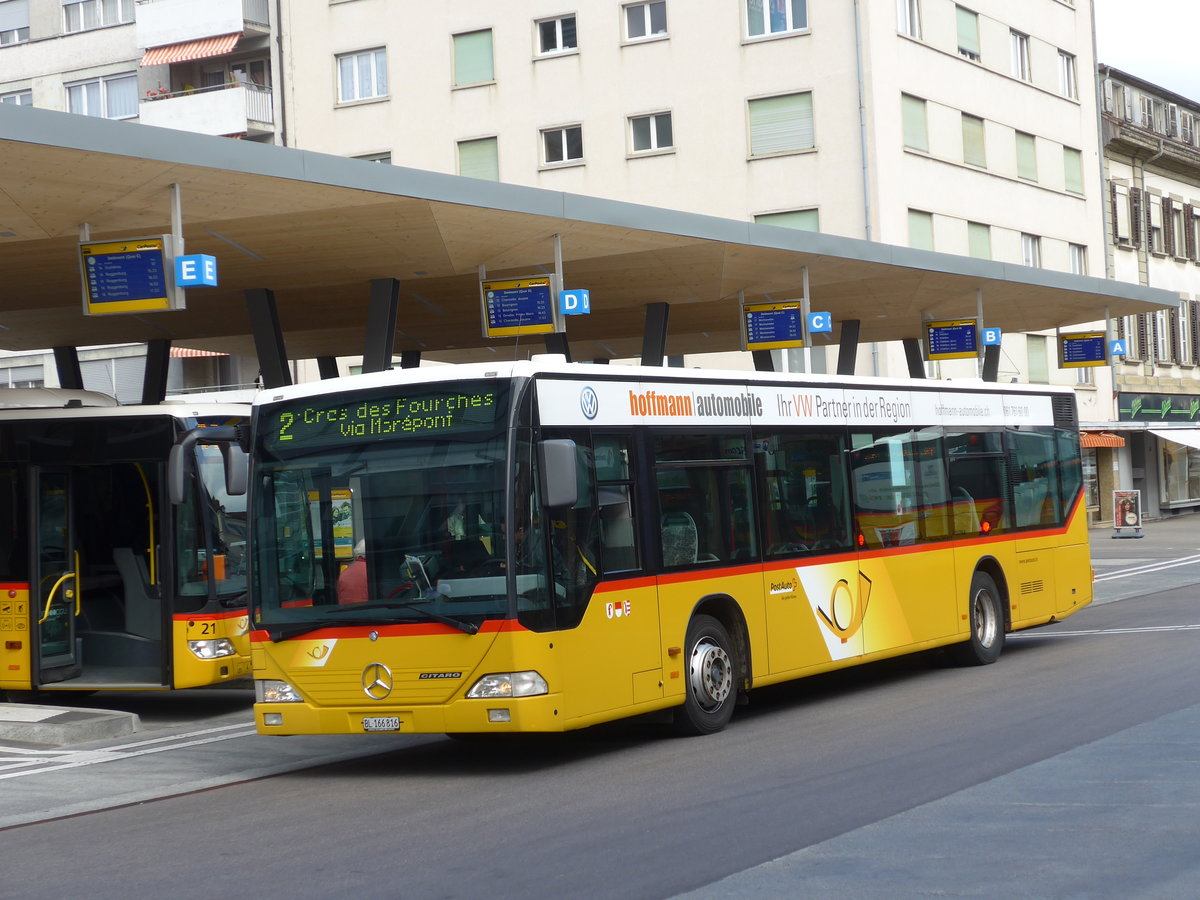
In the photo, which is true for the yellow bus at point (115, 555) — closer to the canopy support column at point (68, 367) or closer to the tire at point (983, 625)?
the tire at point (983, 625)

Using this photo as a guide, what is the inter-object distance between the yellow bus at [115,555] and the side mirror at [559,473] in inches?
207

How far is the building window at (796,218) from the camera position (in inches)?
1642

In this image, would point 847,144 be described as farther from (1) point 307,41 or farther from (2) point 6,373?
(2) point 6,373

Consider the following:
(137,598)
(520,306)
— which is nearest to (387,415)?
(137,598)

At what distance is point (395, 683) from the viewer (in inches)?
426

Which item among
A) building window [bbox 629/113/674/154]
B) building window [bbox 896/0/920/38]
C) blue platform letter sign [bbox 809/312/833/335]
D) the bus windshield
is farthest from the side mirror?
building window [bbox 896/0/920/38]

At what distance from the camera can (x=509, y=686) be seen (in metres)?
10.6

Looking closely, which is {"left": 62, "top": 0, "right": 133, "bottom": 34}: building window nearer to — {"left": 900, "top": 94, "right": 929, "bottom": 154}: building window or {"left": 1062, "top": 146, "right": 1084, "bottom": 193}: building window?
{"left": 900, "top": 94, "right": 929, "bottom": 154}: building window

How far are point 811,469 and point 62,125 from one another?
6.47 metres

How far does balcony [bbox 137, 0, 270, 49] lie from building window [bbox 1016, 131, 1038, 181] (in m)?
21.8

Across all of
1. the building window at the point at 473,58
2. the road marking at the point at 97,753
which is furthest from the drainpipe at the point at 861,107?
the road marking at the point at 97,753

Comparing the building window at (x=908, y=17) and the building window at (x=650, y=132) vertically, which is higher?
the building window at (x=908, y=17)

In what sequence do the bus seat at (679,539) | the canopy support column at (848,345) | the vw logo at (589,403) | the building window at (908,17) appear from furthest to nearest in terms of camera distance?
the building window at (908,17)
the canopy support column at (848,345)
the bus seat at (679,539)
the vw logo at (589,403)

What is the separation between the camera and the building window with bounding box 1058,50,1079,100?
50.2 m
